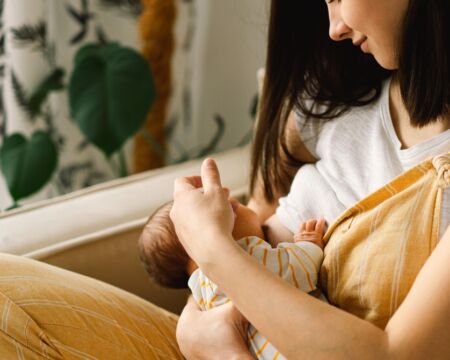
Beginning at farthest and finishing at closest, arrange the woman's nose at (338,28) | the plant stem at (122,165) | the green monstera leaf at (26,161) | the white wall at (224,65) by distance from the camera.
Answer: the white wall at (224,65) < the plant stem at (122,165) < the green monstera leaf at (26,161) < the woman's nose at (338,28)

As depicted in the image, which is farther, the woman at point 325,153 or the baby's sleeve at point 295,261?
the baby's sleeve at point 295,261

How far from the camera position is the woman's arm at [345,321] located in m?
0.78

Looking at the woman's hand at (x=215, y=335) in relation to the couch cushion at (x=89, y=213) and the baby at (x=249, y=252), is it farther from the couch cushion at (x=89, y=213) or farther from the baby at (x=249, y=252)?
the couch cushion at (x=89, y=213)

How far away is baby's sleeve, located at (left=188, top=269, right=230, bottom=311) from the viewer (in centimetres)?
104

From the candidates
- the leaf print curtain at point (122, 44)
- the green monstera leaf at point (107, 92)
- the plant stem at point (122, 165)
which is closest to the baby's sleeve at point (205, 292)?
the leaf print curtain at point (122, 44)

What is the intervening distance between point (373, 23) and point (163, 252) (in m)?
0.50

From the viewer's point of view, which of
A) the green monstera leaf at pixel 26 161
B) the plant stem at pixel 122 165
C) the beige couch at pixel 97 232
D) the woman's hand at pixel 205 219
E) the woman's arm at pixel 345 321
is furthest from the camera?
the plant stem at pixel 122 165

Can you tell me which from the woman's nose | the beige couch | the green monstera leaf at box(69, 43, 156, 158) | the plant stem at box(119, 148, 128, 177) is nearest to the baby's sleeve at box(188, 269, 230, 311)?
the beige couch

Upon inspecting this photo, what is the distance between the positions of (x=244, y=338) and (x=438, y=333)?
31 centimetres

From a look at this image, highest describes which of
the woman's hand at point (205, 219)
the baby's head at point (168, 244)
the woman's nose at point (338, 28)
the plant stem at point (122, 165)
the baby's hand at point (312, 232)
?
the woman's nose at point (338, 28)

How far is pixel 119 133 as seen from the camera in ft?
6.28

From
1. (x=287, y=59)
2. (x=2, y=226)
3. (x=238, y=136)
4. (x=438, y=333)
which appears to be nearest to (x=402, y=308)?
(x=438, y=333)

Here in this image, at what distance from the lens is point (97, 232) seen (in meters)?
1.33

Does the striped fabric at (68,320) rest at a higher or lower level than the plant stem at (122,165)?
higher
